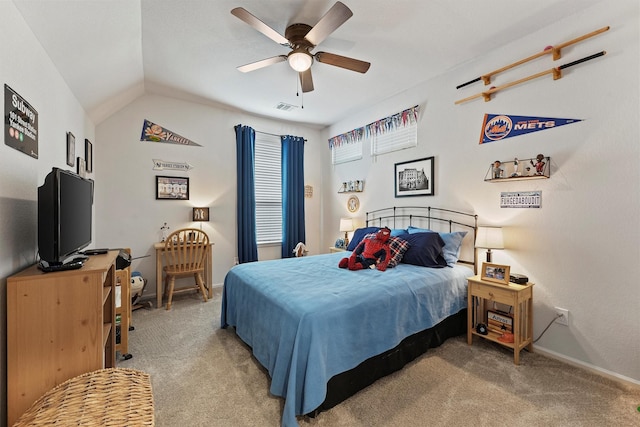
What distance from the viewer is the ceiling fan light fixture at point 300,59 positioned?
2309 mm

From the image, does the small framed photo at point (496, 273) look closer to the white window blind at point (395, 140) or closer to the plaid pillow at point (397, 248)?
the plaid pillow at point (397, 248)

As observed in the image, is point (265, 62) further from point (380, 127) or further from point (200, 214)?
point (200, 214)

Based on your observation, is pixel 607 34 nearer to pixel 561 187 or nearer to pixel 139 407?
pixel 561 187

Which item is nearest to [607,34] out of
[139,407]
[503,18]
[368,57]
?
[503,18]

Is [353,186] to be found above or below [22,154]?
above

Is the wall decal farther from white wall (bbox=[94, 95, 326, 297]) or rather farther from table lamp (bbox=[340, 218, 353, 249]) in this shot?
table lamp (bbox=[340, 218, 353, 249])

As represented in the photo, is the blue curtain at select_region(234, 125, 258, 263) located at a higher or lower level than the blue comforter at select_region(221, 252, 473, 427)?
higher

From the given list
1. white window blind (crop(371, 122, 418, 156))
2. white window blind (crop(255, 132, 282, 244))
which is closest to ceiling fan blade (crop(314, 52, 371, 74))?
white window blind (crop(371, 122, 418, 156))

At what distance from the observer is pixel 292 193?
15.7 feet

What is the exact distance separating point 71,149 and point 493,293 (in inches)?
148

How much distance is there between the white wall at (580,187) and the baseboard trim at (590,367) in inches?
0.4

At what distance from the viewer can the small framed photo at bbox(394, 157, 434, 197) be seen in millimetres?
3311

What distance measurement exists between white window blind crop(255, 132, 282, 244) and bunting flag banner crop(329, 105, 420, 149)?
108cm

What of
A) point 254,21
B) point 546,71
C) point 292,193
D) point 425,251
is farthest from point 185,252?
point 546,71
